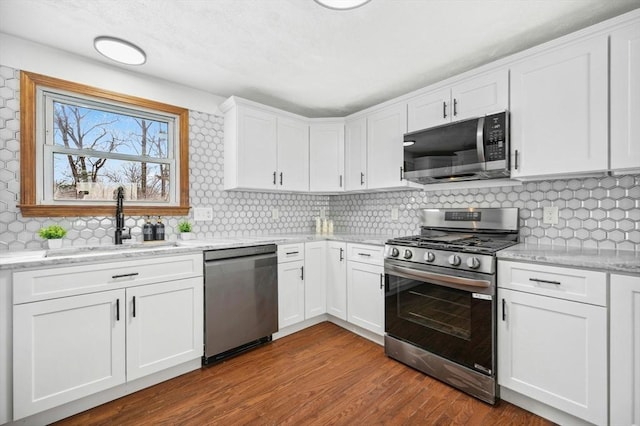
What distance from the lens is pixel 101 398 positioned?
1.90 metres

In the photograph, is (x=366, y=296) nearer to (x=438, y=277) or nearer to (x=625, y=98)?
(x=438, y=277)

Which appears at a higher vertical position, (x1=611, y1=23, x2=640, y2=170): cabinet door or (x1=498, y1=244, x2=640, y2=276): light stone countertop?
(x1=611, y1=23, x2=640, y2=170): cabinet door

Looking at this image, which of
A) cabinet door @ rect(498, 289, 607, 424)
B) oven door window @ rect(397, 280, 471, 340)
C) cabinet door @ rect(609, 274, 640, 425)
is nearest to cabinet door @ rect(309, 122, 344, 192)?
oven door window @ rect(397, 280, 471, 340)

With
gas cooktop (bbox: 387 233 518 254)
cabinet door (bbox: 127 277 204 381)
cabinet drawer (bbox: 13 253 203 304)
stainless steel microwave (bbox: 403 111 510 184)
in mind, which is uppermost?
stainless steel microwave (bbox: 403 111 510 184)

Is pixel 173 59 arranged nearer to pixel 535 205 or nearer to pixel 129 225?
pixel 129 225

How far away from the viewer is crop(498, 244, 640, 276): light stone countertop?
1.48m

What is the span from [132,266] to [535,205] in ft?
9.75

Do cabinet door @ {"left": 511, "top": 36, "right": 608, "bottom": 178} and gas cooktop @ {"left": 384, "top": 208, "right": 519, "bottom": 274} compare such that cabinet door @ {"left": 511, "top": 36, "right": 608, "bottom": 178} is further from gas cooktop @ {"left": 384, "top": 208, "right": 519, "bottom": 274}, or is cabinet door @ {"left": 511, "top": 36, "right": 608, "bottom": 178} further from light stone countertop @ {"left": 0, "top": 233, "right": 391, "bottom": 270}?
light stone countertop @ {"left": 0, "top": 233, "right": 391, "bottom": 270}

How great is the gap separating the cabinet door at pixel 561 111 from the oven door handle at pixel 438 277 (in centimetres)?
85

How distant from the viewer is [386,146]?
116 inches

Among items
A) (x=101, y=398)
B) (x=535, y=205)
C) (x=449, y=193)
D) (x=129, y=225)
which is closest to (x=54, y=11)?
(x=129, y=225)

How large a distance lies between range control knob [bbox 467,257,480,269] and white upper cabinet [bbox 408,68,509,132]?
113cm

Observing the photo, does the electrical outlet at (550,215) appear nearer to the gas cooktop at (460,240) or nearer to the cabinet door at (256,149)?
the gas cooktop at (460,240)

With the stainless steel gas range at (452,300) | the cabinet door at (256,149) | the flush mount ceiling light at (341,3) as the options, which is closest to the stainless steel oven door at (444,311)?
the stainless steel gas range at (452,300)
